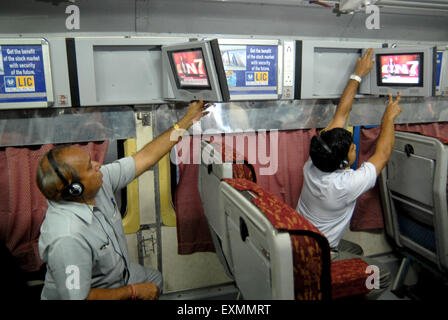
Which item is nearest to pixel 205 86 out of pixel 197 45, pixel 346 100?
pixel 197 45

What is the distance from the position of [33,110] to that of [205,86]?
4.04ft

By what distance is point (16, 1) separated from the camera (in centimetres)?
262

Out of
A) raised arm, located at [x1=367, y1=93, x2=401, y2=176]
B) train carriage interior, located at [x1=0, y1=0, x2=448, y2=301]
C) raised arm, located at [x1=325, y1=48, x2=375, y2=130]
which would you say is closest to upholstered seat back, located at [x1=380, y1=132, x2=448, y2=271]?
train carriage interior, located at [x1=0, y1=0, x2=448, y2=301]

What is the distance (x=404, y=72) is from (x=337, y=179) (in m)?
1.07

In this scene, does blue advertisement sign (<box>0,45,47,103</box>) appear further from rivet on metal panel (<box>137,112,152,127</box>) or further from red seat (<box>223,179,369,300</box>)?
red seat (<box>223,179,369,300</box>)

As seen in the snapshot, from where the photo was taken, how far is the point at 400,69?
2.77 metres

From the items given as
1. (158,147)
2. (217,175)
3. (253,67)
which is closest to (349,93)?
(253,67)

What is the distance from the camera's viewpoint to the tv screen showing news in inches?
86.4

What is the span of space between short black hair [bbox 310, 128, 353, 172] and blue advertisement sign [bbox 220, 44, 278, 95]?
0.68 meters

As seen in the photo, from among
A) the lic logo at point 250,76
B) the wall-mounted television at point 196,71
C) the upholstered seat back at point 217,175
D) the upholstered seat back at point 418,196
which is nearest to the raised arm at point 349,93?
the upholstered seat back at point 418,196

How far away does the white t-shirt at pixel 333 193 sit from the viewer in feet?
7.79

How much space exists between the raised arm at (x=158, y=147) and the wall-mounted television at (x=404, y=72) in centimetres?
149
